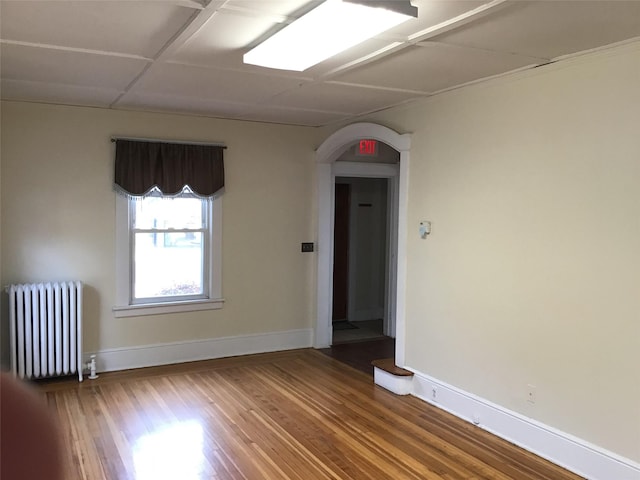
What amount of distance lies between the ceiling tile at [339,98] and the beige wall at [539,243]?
33cm

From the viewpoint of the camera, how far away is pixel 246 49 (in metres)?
3.17

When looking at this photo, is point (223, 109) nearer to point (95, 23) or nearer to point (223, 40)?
point (223, 40)

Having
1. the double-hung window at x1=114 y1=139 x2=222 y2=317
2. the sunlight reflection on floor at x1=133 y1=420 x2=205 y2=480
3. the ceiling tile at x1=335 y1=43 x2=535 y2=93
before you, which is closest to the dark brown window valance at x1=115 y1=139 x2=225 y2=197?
the double-hung window at x1=114 y1=139 x2=222 y2=317

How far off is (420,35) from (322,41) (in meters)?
0.52

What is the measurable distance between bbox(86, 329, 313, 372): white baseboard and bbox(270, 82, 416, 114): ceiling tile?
102 inches

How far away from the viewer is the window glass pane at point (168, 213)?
18.0 feet

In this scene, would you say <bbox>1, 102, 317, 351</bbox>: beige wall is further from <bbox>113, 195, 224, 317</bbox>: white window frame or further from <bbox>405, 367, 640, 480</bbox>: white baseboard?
<bbox>405, 367, 640, 480</bbox>: white baseboard

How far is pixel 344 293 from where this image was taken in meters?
7.79

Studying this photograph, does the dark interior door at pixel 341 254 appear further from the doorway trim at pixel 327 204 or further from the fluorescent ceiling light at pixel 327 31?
the fluorescent ceiling light at pixel 327 31

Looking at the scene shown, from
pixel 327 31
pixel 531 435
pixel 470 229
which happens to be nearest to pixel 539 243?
pixel 470 229

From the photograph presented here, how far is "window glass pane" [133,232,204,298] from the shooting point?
18.1ft

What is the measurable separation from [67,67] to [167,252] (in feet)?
7.66

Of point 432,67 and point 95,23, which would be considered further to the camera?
point 432,67

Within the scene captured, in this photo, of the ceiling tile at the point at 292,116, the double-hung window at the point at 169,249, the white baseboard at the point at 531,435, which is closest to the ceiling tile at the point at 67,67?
the ceiling tile at the point at 292,116
